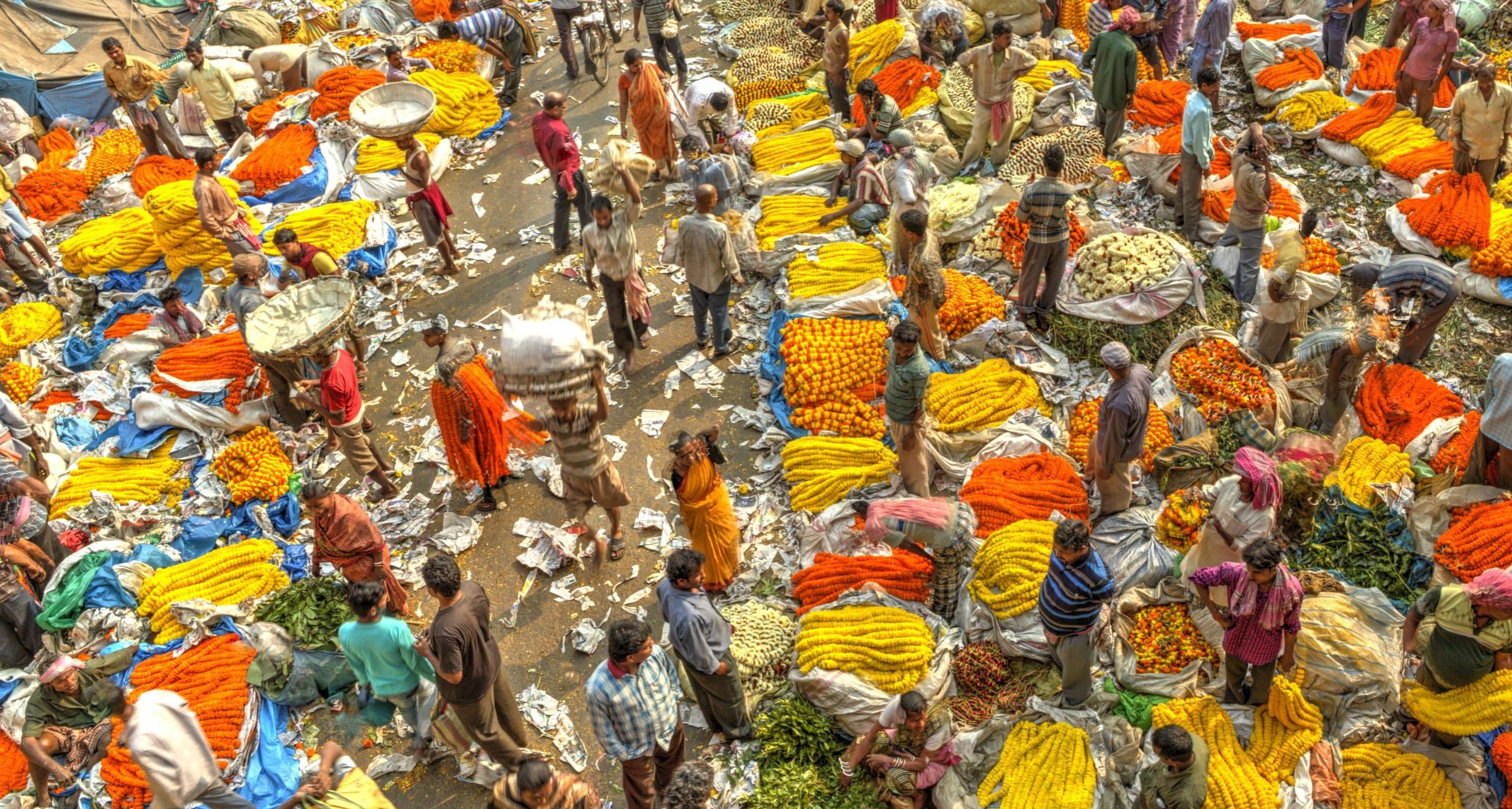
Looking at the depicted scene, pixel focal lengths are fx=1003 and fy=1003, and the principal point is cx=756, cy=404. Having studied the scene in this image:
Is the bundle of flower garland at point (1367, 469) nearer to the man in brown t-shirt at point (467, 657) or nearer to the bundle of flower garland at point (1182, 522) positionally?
the bundle of flower garland at point (1182, 522)

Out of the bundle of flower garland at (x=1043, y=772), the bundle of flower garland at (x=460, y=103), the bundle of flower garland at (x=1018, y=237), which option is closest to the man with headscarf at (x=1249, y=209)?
the bundle of flower garland at (x=1018, y=237)

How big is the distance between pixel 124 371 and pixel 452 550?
184 inches

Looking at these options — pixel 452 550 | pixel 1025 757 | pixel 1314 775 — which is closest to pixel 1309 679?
pixel 1314 775

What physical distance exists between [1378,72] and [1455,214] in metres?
2.87

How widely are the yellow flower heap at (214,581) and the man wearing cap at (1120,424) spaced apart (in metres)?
6.40

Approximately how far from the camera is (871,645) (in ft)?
21.9

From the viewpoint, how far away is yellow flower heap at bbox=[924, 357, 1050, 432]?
8.41 metres

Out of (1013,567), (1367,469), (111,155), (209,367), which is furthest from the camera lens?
(111,155)

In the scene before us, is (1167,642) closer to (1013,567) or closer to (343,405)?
(1013,567)

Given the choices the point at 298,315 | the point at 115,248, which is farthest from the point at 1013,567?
the point at 115,248

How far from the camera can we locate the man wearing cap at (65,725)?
6.57m

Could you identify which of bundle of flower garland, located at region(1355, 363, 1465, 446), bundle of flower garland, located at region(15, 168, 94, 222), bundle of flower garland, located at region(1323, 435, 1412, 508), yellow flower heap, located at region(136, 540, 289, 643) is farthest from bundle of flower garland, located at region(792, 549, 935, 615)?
bundle of flower garland, located at region(15, 168, 94, 222)

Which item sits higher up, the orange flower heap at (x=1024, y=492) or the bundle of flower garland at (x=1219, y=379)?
the bundle of flower garland at (x=1219, y=379)

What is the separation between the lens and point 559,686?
7.23m
